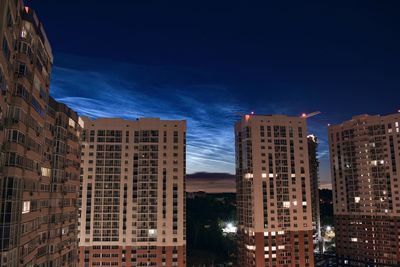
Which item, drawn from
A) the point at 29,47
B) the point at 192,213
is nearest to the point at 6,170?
the point at 29,47

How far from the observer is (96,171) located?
9906 centimetres

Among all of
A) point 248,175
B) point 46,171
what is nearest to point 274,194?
point 248,175

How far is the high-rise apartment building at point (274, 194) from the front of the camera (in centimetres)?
10131

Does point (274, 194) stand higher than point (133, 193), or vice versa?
point (133, 193)

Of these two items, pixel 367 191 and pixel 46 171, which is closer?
pixel 46 171

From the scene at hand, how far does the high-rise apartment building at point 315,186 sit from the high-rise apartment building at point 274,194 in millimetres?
73148

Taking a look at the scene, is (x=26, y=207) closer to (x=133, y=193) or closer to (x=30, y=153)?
(x=30, y=153)

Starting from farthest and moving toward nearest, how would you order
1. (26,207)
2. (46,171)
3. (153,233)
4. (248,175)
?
(248,175) < (153,233) < (46,171) < (26,207)

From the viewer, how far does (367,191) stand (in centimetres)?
12975

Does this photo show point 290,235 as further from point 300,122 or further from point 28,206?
point 28,206

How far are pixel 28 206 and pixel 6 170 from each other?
755 centimetres

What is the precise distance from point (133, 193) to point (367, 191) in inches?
3318

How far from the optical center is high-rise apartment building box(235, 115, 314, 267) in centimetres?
10131

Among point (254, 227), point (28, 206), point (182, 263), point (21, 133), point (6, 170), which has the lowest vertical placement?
point (182, 263)
